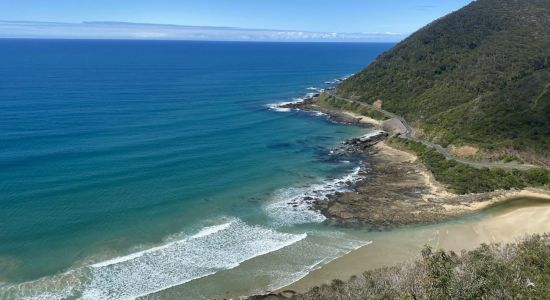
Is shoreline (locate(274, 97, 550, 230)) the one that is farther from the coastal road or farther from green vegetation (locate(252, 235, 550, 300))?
green vegetation (locate(252, 235, 550, 300))

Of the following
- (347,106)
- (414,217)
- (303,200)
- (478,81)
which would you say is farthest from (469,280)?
(347,106)

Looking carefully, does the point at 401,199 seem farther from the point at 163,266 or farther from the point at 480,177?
the point at 163,266

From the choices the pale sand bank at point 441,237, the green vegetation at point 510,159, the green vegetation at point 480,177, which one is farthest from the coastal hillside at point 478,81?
the pale sand bank at point 441,237

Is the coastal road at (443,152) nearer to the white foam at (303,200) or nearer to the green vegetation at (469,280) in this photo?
the white foam at (303,200)

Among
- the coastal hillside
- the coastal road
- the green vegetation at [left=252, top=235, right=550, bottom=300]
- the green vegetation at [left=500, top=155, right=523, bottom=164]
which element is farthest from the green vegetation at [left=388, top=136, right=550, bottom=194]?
the green vegetation at [left=252, top=235, right=550, bottom=300]

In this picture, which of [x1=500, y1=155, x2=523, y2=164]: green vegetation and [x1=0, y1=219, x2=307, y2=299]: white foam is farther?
[x1=500, y1=155, x2=523, y2=164]: green vegetation
